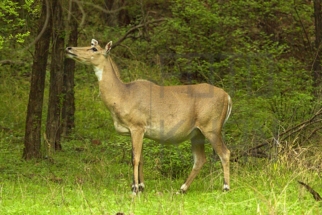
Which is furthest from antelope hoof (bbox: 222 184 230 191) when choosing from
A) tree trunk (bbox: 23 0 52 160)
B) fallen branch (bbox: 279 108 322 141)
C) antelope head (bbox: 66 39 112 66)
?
tree trunk (bbox: 23 0 52 160)

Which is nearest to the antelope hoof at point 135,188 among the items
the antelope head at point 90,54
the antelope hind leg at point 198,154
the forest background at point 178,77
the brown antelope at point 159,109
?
the brown antelope at point 159,109

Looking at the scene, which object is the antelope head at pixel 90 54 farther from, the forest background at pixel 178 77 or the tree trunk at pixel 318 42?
the tree trunk at pixel 318 42

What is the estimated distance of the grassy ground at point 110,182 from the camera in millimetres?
8461

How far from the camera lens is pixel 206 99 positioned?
36.2 ft

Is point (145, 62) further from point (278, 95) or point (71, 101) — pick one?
point (278, 95)

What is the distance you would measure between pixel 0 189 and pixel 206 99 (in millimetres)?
3283

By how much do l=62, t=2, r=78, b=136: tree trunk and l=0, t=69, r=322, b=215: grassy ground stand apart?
0.35 metres

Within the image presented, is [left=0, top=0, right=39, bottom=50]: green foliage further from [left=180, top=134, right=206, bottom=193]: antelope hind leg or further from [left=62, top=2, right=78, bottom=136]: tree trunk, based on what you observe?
[left=180, top=134, right=206, bottom=193]: antelope hind leg

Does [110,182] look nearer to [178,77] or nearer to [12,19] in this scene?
[12,19]

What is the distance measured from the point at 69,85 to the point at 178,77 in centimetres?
368

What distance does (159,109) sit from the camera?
11047mm

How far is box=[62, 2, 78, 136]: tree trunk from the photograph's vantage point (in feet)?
49.4

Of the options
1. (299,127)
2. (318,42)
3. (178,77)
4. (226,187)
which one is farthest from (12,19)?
(318,42)

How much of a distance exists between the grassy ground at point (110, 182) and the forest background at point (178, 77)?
0.29 feet
